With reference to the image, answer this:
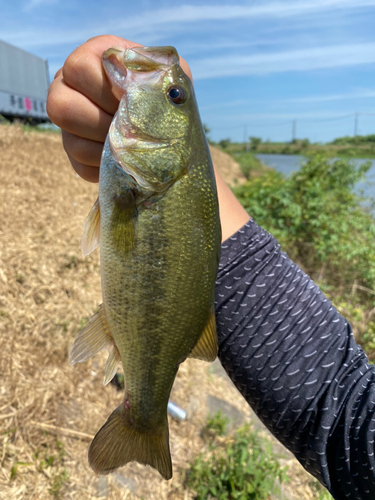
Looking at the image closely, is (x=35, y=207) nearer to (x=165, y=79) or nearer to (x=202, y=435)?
(x=202, y=435)

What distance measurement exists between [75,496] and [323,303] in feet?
8.90

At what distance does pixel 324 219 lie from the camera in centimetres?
688

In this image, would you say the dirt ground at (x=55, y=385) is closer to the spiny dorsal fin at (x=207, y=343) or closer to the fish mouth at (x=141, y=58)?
the spiny dorsal fin at (x=207, y=343)

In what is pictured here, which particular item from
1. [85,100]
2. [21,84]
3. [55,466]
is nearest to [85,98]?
[85,100]

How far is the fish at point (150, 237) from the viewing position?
1433 millimetres

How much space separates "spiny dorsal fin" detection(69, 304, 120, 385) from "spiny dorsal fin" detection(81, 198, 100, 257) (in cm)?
26

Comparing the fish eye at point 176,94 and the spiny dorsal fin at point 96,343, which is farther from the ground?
the fish eye at point 176,94

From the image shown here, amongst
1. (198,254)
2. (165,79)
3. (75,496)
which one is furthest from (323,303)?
(75,496)

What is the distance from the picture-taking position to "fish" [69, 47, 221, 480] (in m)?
1.43

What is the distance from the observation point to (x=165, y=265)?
56.4 inches

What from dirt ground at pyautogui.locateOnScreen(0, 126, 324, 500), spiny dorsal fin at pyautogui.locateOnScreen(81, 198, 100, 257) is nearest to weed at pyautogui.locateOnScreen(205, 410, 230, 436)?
dirt ground at pyautogui.locateOnScreen(0, 126, 324, 500)

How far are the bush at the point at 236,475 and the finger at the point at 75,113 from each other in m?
2.92

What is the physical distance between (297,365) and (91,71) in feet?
5.21

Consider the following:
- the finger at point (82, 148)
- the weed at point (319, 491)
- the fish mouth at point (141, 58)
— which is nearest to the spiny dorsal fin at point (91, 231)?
the finger at point (82, 148)
